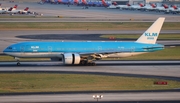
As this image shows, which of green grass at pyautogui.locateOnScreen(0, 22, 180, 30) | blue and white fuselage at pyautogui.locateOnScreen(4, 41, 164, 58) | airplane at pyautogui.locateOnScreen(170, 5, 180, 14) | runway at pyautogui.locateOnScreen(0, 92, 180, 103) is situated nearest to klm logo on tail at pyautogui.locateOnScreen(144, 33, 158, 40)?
blue and white fuselage at pyautogui.locateOnScreen(4, 41, 164, 58)

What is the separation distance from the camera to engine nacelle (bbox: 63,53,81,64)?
61.2 m

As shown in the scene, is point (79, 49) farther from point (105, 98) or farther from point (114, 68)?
point (105, 98)

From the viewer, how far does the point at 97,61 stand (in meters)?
66.9

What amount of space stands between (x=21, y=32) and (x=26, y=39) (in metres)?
14.6

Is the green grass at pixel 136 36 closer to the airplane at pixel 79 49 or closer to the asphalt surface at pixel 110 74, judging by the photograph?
the airplane at pixel 79 49

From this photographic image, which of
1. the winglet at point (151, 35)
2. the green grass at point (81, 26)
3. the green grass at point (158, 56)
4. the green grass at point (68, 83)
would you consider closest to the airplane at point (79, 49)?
the winglet at point (151, 35)

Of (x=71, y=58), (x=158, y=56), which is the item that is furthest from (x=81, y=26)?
(x=71, y=58)

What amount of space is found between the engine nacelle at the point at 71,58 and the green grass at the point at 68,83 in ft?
25.0

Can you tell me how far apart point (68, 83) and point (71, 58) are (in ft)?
42.9

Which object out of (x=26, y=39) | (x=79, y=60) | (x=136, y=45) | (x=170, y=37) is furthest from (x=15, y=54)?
(x=170, y=37)

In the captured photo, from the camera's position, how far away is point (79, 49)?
2488 inches

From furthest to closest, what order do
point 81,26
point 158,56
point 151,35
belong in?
point 81,26, point 158,56, point 151,35

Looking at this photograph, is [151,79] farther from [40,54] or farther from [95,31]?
[95,31]

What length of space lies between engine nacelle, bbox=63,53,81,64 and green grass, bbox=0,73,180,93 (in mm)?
7608
